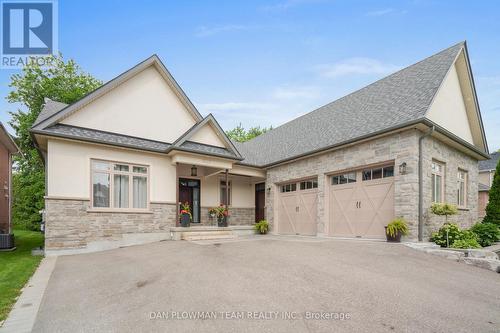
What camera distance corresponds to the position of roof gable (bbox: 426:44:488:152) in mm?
10483

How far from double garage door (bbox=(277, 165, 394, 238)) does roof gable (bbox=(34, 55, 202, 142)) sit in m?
6.56

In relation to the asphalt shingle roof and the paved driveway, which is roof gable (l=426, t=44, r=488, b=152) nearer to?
the asphalt shingle roof

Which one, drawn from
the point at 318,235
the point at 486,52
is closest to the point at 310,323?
the point at 318,235

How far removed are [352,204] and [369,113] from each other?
154 inches

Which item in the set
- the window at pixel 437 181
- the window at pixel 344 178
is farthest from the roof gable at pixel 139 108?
the window at pixel 437 181

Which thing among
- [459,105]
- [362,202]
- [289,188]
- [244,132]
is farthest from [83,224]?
[244,132]

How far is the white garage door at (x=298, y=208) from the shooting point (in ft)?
41.9

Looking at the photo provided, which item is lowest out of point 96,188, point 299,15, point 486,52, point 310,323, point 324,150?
point 310,323

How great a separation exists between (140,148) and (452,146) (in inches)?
480

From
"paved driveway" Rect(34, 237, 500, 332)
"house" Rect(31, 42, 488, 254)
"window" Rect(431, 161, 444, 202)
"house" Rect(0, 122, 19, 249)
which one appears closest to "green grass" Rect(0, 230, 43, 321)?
"paved driveway" Rect(34, 237, 500, 332)

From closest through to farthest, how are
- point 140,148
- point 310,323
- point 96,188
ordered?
1. point 310,323
2. point 96,188
3. point 140,148

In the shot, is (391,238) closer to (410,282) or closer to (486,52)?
(410,282)

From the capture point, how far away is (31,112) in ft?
75.4

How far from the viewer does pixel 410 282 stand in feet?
17.0
